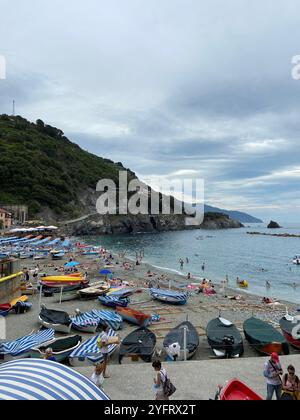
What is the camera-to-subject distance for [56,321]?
1769 centimetres

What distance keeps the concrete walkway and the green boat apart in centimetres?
236

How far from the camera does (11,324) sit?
18516mm

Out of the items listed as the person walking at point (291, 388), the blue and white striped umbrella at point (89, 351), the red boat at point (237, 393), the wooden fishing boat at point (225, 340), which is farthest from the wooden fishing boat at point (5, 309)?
the person walking at point (291, 388)

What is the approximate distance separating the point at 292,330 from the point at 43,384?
1328cm

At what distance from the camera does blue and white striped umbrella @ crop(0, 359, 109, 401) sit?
4867mm

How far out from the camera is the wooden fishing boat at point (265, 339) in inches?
531

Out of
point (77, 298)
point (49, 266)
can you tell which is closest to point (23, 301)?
point (77, 298)

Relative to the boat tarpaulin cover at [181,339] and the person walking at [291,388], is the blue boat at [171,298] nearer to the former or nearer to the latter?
the boat tarpaulin cover at [181,339]

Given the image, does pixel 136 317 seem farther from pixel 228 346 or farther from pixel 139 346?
pixel 228 346

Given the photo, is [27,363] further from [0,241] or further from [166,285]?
[0,241]

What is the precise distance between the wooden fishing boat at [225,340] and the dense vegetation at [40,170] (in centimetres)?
9415

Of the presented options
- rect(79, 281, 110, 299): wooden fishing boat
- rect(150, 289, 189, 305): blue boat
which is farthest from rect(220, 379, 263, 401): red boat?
rect(79, 281, 110, 299): wooden fishing boat

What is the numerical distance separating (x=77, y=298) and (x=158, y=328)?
32.3 ft

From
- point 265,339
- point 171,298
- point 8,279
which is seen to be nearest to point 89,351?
point 265,339
